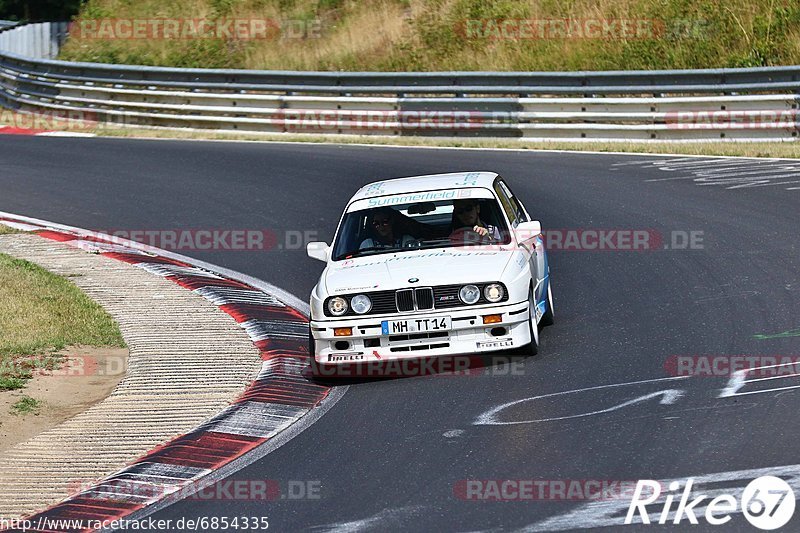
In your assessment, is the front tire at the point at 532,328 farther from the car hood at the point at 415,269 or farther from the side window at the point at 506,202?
the side window at the point at 506,202

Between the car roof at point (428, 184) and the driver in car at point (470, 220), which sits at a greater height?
the car roof at point (428, 184)

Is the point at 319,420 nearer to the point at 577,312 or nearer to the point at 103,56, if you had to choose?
the point at 577,312

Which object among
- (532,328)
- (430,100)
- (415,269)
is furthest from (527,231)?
(430,100)

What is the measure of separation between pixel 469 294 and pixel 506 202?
1804mm

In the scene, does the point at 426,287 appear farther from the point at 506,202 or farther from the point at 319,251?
the point at 506,202

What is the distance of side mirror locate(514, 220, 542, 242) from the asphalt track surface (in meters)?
0.83

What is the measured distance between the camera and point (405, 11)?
29984 millimetres

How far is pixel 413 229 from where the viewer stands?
409 inches

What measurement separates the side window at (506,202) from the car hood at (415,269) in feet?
2.62

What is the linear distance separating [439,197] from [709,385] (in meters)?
3.07

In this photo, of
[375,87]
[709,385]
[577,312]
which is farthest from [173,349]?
[375,87]

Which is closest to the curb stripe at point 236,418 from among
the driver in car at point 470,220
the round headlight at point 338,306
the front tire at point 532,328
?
the round headlight at point 338,306

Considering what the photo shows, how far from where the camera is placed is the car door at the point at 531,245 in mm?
10070

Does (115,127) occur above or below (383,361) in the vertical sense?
above
